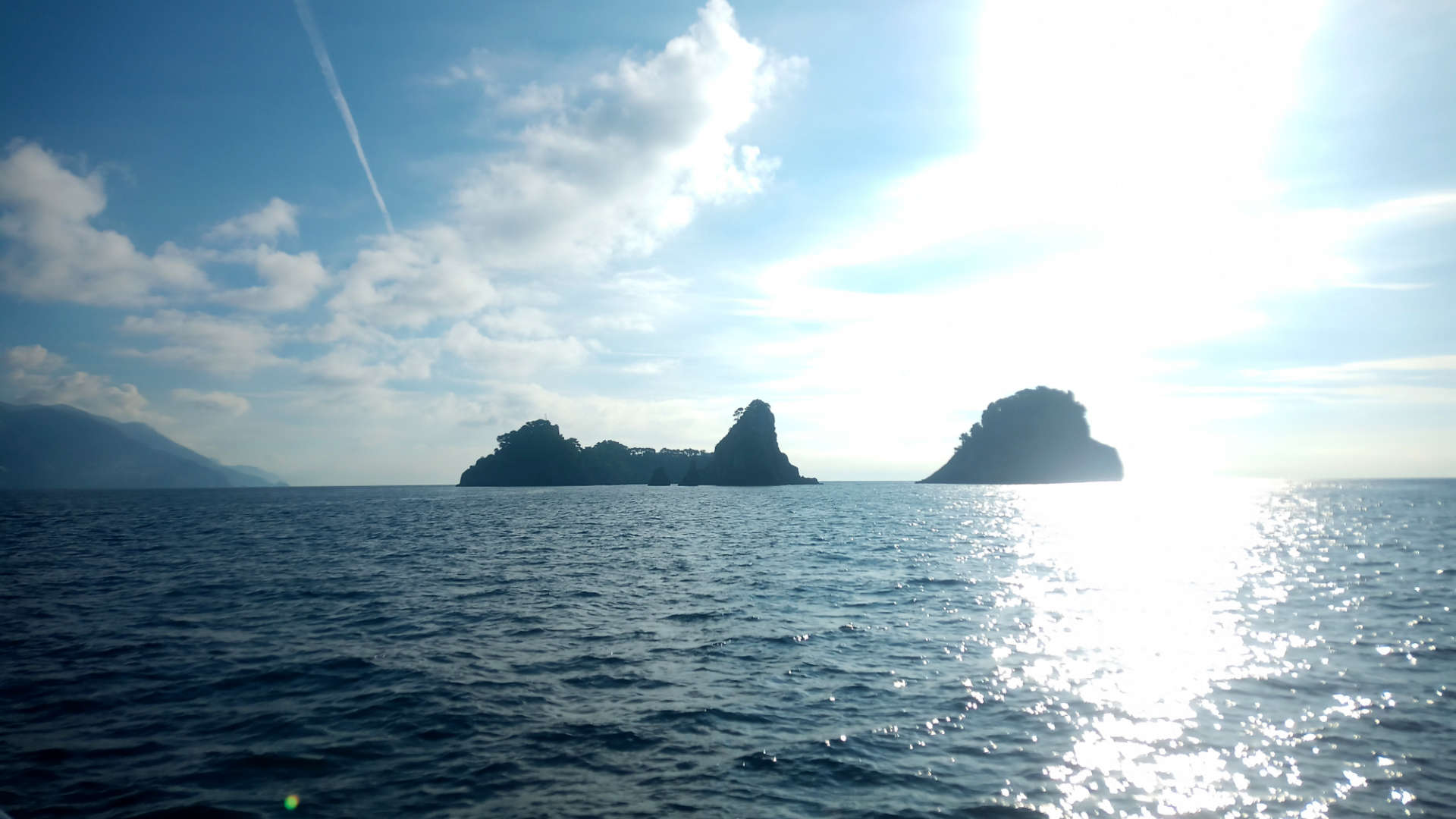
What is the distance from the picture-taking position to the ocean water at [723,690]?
37.8 ft

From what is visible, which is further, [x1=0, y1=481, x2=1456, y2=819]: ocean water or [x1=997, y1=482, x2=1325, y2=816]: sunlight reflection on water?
[x1=997, y1=482, x2=1325, y2=816]: sunlight reflection on water

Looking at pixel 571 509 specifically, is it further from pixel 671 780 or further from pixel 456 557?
pixel 671 780

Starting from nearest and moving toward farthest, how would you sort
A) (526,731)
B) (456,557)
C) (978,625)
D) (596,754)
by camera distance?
(596,754)
(526,731)
(978,625)
(456,557)

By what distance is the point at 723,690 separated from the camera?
1678 cm

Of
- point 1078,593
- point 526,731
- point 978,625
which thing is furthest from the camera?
point 1078,593

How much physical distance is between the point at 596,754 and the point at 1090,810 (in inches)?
326

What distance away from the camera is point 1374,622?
24422 mm

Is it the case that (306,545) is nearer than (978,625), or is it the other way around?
(978,625)

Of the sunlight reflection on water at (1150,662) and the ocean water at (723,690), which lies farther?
the sunlight reflection on water at (1150,662)

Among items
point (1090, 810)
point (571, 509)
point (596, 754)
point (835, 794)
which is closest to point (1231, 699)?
point (1090, 810)

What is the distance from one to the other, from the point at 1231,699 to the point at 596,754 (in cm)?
1434

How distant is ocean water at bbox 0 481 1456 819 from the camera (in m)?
11.5

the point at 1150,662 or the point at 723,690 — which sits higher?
the point at 723,690

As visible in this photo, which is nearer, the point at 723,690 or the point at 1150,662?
the point at 723,690
